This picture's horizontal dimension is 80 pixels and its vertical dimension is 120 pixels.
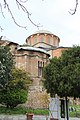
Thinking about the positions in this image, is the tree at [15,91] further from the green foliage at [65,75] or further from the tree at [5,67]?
the green foliage at [65,75]

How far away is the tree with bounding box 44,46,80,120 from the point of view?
68.0ft

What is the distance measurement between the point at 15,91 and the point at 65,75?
8.12 m

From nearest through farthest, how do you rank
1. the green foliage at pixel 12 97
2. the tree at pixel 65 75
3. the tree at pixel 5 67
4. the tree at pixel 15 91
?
the tree at pixel 65 75, the tree at pixel 5 67, the green foliage at pixel 12 97, the tree at pixel 15 91

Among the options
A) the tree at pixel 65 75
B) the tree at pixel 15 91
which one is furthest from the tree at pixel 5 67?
the tree at pixel 65 75

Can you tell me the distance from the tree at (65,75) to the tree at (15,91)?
18.9 feet

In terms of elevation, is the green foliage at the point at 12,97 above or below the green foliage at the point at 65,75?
below

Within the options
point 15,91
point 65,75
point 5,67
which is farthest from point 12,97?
point 65,75

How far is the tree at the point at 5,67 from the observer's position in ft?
85.4

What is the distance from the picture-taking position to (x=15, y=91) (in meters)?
28.3

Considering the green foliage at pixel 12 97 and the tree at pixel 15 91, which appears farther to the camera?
the tree at pixel 15 91

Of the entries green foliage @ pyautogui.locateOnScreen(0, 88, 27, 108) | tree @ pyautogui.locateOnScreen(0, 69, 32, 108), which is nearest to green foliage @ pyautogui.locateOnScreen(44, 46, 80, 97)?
green foliage @ pyautogui.locateOnScreen(0, 88, 27, 108)

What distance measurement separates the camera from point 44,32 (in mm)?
55094

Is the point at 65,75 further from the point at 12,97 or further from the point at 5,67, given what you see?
the point at 12,97

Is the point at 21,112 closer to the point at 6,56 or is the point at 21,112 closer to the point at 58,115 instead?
the point at 6,56
